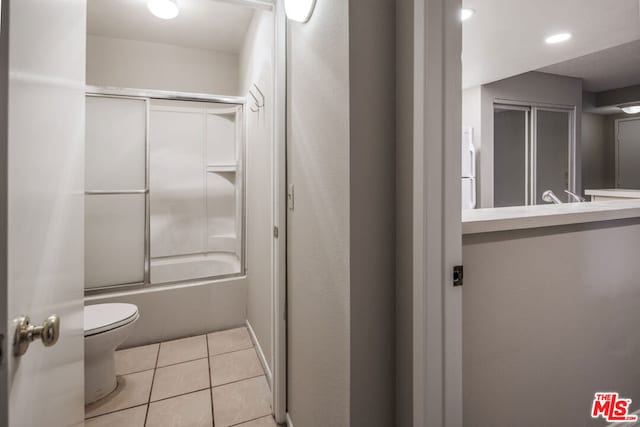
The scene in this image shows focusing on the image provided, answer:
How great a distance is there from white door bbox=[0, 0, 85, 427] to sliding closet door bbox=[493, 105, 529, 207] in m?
4.58

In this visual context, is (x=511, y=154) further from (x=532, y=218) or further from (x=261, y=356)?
(x=261, y=356)

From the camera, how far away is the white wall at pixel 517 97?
4.19 meters

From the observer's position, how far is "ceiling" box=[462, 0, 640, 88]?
2.21 m

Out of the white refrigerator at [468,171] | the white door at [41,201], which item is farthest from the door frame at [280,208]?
the white refrigerator at [468,171]

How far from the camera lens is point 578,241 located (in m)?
1.41

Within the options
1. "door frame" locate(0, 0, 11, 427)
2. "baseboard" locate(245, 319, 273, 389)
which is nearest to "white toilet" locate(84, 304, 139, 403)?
"baseboard" locate(245, 319, 273, 389)

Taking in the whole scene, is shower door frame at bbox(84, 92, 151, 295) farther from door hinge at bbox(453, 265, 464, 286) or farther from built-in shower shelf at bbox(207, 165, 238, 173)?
door hinge at bbox(453, 265, 464, 286)

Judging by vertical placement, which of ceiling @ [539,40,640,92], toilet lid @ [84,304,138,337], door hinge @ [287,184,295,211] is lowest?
toilet lid @ [84,304,138,337]

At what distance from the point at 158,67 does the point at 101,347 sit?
2.68 m

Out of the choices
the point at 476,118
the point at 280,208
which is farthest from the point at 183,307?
the point at 476,118

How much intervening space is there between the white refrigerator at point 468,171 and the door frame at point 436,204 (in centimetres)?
341

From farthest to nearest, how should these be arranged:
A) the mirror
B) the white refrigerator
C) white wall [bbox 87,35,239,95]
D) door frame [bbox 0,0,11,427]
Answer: the white refrigerator, the mirror, white wall [bbox 87,35,239,95], door frame [bbox 0,0,11,427]

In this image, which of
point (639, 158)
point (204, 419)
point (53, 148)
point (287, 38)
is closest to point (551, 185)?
point (639, 158)

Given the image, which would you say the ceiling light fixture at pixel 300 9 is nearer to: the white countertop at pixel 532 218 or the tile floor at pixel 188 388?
the white countertop at pixel 532 218
